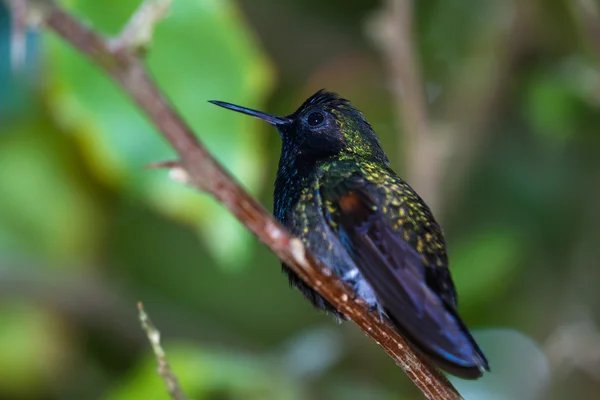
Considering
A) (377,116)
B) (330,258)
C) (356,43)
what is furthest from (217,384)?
(356,43)

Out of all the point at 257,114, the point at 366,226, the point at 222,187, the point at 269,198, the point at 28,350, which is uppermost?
the point at 269,198

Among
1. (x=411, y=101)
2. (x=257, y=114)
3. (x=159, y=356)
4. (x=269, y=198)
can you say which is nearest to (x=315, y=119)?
(x=257, y=114)

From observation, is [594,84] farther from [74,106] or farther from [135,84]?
[135,84]

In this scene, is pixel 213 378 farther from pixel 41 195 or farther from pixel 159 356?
pixel 41 195

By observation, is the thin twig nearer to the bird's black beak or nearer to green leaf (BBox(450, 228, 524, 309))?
the bird's black beak

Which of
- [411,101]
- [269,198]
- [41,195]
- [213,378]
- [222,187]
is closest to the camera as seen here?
[222,187]

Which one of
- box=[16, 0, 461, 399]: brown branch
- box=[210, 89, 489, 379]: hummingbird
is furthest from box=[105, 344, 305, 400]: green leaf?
box=[16, 0, 461, 399]: brown branch

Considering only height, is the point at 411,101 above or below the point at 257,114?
above

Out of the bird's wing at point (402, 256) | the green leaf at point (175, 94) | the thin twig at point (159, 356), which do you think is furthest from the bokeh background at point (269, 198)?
the thin twig at point (159, 356)
